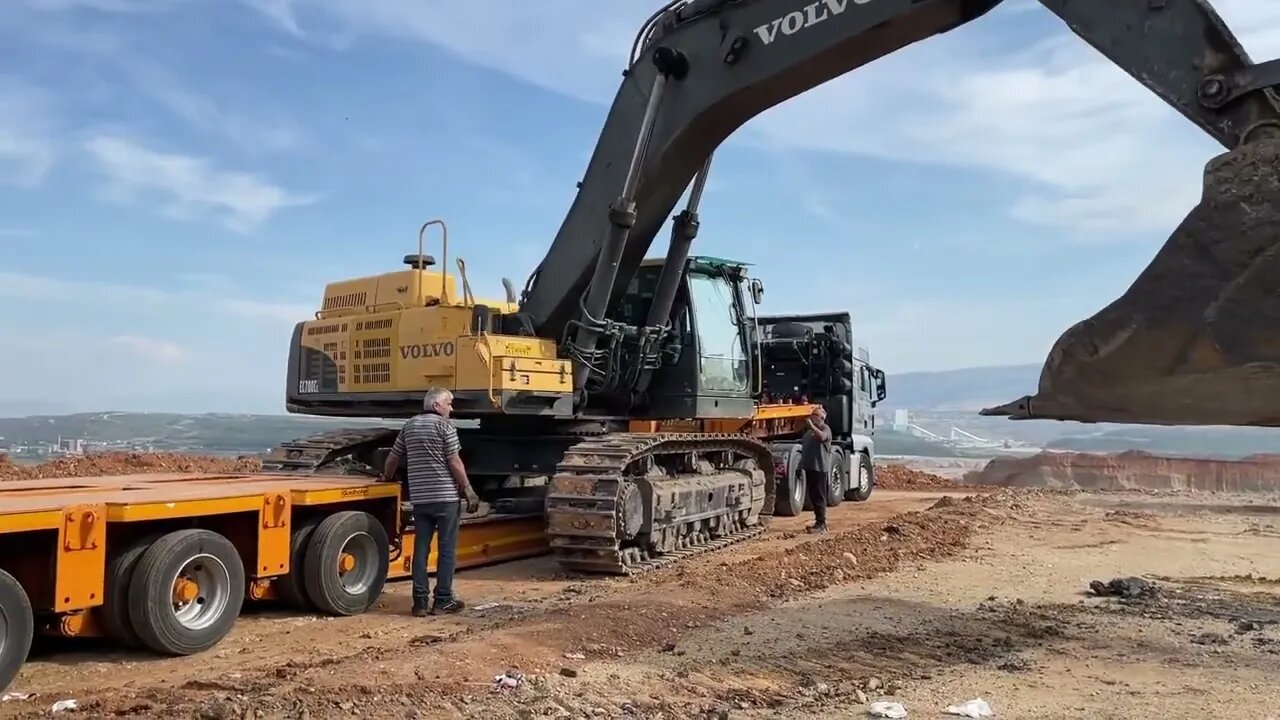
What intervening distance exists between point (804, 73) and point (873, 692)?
16.4ft

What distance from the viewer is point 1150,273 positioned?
166 inches

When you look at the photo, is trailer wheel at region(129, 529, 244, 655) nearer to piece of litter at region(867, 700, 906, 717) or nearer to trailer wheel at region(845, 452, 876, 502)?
piece of litter at region(867, 700, 906, 717)

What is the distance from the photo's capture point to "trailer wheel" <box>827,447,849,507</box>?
53.2 feet

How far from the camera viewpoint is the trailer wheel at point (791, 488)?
47.6 ft

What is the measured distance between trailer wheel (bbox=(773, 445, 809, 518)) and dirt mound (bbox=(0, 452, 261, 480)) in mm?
7680

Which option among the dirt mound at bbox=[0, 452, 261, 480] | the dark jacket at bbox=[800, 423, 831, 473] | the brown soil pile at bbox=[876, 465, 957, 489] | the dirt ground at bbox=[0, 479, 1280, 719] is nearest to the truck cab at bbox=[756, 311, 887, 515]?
the dark jacket at bbox=[800, 423, 831, 473]

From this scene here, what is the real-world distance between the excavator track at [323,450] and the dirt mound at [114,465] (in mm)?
5625

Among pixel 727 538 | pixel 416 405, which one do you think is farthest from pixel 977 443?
pixel 416 405

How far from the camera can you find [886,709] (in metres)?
4.82

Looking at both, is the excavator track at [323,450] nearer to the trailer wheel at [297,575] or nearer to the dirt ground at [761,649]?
the dirt ground at [761,649]

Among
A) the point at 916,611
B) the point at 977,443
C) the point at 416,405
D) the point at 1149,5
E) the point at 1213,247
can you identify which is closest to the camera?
the point at 1213,247

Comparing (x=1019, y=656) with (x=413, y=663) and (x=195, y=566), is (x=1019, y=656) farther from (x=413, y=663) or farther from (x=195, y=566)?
(x=195, y=566)

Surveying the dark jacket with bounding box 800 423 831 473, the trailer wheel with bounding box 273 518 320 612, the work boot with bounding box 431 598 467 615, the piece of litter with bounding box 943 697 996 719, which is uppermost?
the dark jacket with bounding box 800 423 831 473

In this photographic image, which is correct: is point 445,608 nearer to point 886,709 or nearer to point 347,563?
point 347,563
